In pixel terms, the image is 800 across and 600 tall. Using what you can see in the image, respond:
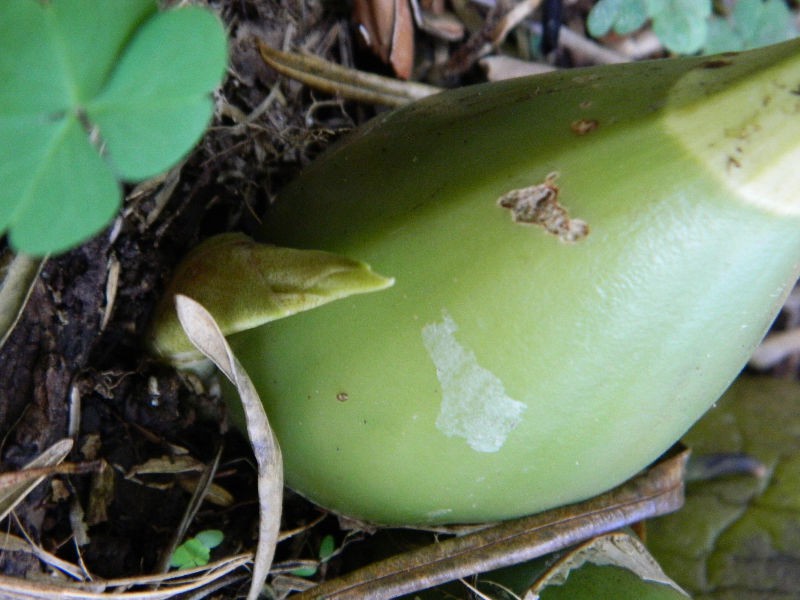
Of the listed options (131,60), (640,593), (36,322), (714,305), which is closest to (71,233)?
(131,60)

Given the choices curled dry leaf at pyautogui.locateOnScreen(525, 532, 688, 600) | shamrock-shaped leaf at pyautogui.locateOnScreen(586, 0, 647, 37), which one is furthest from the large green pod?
shamrock-shaped leaf at pyautogui.locateOnScreen(586, 0, 647, 37)

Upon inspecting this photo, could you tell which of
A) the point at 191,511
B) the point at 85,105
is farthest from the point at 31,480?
the point at 85,105

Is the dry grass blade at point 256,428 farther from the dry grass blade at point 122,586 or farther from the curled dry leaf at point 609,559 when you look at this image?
the curled dry leaf at point 609,559

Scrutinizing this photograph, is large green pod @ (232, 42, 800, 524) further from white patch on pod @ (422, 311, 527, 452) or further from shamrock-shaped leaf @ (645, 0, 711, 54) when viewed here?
shamrock-shaped leaf @ (645, 0, 711, 54)

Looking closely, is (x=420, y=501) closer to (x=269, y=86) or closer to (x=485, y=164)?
(x=485, y=164)

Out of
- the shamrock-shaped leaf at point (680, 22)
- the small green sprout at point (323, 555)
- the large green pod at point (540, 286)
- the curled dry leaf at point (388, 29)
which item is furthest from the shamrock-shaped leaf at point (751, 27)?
the small green sprout at point (323, 555)

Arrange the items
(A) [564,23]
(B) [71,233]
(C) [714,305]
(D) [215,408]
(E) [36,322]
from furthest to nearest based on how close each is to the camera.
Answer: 1. (A) [564,23]
2. (D) [215,408]
3. (E) [36,322]
4. (C) [714,305]
5. (B) [71,233]

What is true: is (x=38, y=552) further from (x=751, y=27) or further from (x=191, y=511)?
(x=751, y=27)
